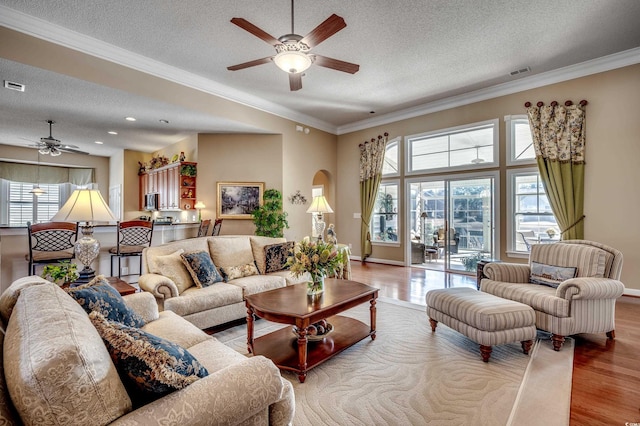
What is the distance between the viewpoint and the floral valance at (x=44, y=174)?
8508 mm

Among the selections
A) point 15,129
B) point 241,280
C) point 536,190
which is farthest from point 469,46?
point 15,129

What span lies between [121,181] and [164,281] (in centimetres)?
741

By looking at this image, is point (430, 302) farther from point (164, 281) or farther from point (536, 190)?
point (536, 190)

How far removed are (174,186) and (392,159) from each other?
17.2 ft

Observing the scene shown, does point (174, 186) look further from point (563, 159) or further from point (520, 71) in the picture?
point (563, 159)

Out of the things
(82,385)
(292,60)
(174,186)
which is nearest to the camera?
(82,385)

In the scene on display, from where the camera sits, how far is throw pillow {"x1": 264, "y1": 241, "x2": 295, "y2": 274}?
408cm

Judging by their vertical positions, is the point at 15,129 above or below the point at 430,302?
above

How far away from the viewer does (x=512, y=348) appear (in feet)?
9.36

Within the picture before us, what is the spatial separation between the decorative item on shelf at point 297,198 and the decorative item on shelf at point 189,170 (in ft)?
7.17

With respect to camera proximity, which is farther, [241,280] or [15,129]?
[15,129]

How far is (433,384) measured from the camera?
7.42 feet

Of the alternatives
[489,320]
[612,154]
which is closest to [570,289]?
[489,320]

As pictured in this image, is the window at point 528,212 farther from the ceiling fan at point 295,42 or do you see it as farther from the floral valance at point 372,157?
the ceiling fan at point 295,42
